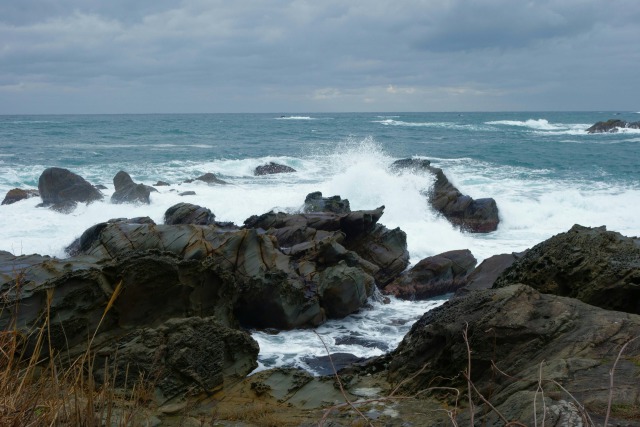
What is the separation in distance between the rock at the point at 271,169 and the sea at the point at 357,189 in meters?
0.75

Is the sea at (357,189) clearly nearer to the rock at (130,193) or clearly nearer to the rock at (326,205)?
the rock at (130,193)

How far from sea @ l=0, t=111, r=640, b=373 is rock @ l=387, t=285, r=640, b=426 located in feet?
5.35

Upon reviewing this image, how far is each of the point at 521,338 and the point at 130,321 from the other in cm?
445

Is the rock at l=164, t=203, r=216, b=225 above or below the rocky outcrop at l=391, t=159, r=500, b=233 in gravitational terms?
above

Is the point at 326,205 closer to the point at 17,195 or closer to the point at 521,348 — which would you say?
the point at 521,348

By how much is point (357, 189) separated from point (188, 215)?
7772 millimetres

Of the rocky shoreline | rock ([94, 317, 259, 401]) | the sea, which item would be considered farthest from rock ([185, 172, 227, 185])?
rock ([94, 317, 259, 401])

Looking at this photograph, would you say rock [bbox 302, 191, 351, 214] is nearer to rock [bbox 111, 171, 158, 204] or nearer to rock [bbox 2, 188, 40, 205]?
rock [bbox 111, 171, 158, 204]

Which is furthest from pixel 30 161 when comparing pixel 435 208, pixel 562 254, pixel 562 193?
pixel 562 254

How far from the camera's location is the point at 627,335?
4988mm

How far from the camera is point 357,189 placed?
21391 mm

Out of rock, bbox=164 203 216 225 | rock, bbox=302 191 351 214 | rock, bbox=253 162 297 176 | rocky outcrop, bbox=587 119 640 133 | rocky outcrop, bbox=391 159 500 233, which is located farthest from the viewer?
rocky outcrop, bbox=587 119 640 133

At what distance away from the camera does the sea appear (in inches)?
423

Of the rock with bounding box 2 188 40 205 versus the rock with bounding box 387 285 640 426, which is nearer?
the rock with bounding box 387 285 640 426
